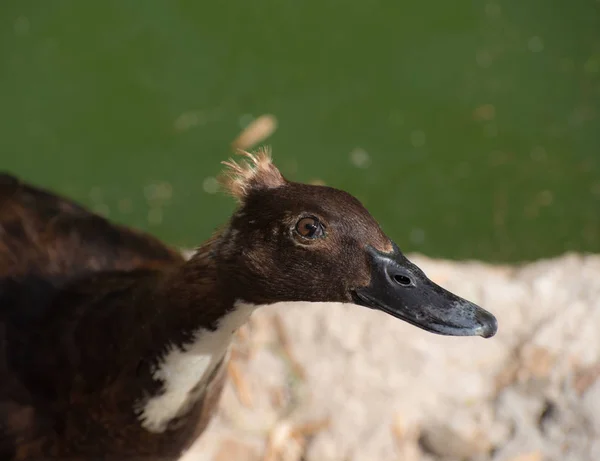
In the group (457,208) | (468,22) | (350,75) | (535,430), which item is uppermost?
(468,22)

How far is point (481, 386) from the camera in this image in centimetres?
315

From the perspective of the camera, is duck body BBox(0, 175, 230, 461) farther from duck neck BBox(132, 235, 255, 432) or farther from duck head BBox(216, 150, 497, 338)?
duck head BBox(216, 150, 497, 338)

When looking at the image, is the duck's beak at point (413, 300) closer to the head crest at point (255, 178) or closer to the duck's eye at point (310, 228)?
the duck's eye at point (310, 228)

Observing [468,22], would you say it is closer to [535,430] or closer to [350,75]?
[350,75]

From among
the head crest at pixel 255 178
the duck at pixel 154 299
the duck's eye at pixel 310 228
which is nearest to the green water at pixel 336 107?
the duck at pixel 154 299

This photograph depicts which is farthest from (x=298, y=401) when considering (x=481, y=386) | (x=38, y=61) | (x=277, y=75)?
(x=38, y=61)

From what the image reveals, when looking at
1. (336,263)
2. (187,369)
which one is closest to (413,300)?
(336,263)

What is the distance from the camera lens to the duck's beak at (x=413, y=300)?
189 cm

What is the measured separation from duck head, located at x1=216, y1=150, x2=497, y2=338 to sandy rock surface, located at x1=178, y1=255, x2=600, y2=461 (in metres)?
1.25

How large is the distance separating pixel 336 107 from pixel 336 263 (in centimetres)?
245

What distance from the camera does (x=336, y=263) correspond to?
6.24 feet

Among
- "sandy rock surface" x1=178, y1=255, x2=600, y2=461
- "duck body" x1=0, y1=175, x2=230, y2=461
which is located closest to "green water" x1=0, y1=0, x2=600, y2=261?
"sandy rock surface" x1=178, y1=255, x2=600, y2=461

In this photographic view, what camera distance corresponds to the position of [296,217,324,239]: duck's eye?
1872mm

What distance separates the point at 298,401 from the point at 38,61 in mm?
2459
